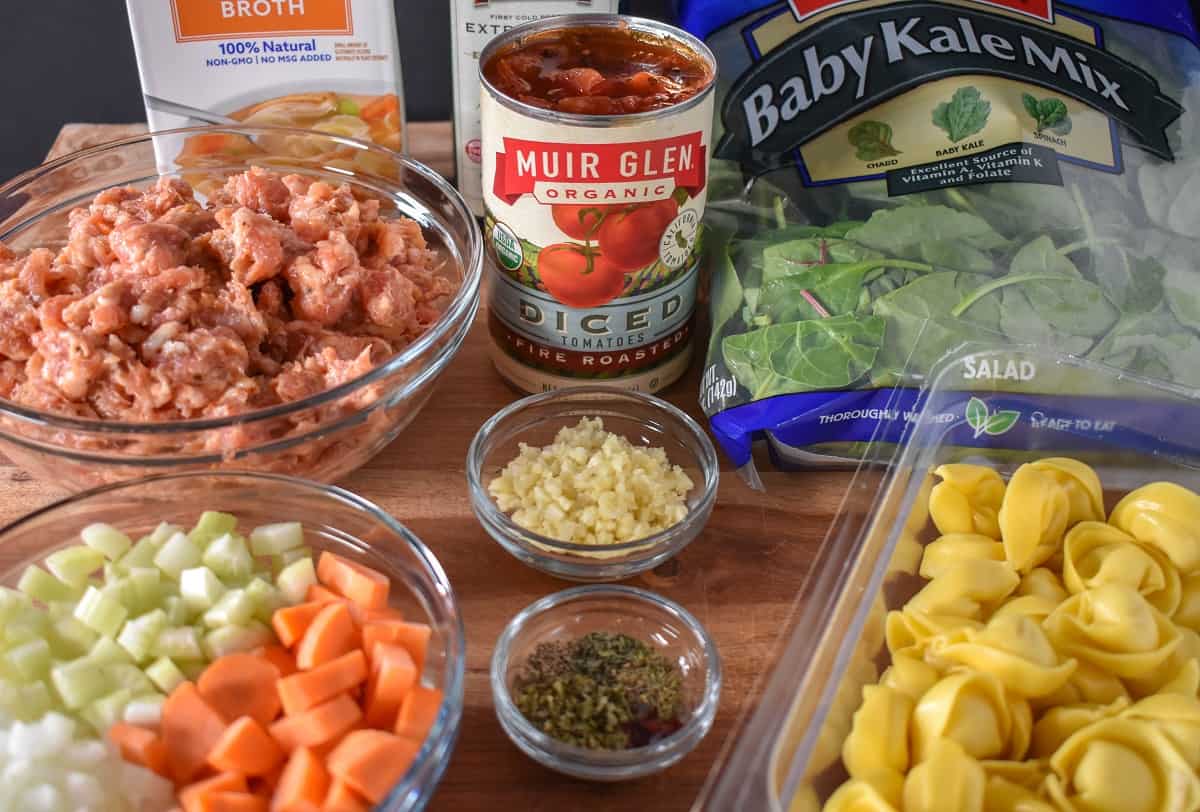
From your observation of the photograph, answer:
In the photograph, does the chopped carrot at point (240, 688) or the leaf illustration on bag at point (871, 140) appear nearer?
the chopped carrot at point (240, 688)

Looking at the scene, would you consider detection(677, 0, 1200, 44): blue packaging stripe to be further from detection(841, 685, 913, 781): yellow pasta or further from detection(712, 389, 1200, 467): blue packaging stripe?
detection(841, 685, 913, 781): yellow pasta

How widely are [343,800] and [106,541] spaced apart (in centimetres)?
49

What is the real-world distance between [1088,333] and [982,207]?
310 mm

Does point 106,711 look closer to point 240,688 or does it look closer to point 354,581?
point 240,688

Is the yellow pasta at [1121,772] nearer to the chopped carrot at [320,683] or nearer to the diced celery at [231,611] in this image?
the chopped carrot at [320,683]

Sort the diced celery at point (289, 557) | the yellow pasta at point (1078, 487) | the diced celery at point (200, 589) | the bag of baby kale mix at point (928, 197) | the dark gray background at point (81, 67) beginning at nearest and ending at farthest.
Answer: the diced celery at point (200, 589)
the diced celery at point (289, 557)
the yellow pasta at point (1078, 487)
the bag of baby kale mix at point (928, 197)
the dark gray background at point (81, 67)

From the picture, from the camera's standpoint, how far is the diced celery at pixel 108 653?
1180mm

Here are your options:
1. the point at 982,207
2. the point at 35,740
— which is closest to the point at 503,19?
the point at 982,207

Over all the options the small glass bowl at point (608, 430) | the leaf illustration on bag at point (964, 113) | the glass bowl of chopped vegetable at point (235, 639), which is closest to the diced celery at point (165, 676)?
the glass bowl of chopped vegetable at point (235, 639)

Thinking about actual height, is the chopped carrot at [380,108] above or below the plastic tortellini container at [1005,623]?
above

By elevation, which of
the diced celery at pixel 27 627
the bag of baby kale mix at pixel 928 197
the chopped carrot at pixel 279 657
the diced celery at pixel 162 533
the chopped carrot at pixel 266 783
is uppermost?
the bag of baby kale mix at pixel 928 197

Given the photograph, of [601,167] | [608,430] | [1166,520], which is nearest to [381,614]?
[608,430]

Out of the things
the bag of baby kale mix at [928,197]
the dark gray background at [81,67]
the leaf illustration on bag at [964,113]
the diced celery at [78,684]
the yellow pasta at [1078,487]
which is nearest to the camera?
the diced celery at [78,684]

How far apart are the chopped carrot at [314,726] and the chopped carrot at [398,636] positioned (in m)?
0.09
